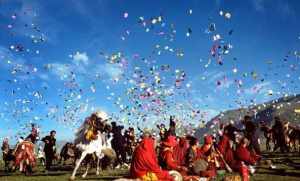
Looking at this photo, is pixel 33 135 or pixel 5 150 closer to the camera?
pixel 33 135

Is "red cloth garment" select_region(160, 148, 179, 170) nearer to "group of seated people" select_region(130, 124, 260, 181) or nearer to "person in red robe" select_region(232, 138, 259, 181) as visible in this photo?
"group of seated people" select_region(130, 124, 260, 181)

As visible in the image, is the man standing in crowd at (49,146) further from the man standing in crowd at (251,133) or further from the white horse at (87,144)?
the man standing in crowd at (251,133)

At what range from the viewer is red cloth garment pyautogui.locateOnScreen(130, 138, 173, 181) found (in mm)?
15621

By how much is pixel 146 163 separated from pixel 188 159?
511 cm

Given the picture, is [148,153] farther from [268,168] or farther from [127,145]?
[127,145]

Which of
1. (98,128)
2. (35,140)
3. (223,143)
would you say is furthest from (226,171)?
(35,140)

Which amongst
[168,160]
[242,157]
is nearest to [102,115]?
[168,160]

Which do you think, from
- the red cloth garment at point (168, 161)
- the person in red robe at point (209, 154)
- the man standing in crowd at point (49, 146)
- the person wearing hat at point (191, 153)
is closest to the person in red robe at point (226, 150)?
the person in red robe at point (209, 154)

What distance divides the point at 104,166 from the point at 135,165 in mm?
9744

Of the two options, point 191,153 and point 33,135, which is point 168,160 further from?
point 33,135

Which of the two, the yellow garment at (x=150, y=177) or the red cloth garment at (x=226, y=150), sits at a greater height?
the red cloth garment at (x=226, y=150)

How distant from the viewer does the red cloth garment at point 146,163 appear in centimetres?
1562

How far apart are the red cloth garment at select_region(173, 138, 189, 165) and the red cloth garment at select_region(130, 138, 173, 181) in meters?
5.16

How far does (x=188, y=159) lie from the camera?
20.6 meters
